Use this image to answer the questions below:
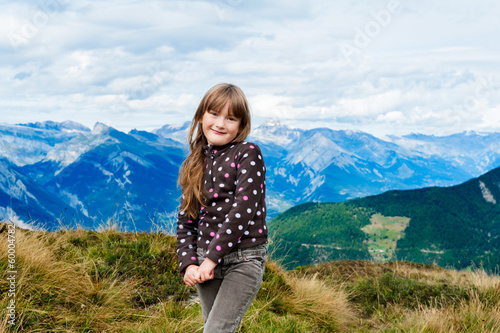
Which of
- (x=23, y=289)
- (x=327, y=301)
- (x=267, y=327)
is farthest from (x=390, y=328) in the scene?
(x=23, y=289)

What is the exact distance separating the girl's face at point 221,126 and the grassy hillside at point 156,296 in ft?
7.88

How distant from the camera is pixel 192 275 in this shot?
2.53m

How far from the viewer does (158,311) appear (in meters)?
4.63

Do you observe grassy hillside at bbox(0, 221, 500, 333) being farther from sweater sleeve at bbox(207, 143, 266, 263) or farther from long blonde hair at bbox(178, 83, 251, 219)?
sweater sleeve at bbox(207, 143, 266, 263)

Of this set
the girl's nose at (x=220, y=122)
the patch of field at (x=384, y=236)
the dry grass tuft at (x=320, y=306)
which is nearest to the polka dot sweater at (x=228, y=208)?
the girl's nose at (x=220, y=122)

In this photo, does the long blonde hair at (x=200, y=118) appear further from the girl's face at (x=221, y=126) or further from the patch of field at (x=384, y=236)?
the patch of field at (x=384, y=236)

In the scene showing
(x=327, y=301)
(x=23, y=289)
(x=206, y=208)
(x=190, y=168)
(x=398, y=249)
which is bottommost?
(x=398, y=249)

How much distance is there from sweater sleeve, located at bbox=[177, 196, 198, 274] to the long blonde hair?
0.08 meters

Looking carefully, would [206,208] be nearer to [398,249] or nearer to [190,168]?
[190,168]

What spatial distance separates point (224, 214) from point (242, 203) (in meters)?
0.24

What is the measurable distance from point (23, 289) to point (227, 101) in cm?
321

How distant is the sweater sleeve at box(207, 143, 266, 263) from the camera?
2.37 metres

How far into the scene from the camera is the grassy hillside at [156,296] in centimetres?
395

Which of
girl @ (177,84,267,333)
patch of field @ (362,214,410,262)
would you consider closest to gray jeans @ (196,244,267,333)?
girl @ (177,84,267,333)
